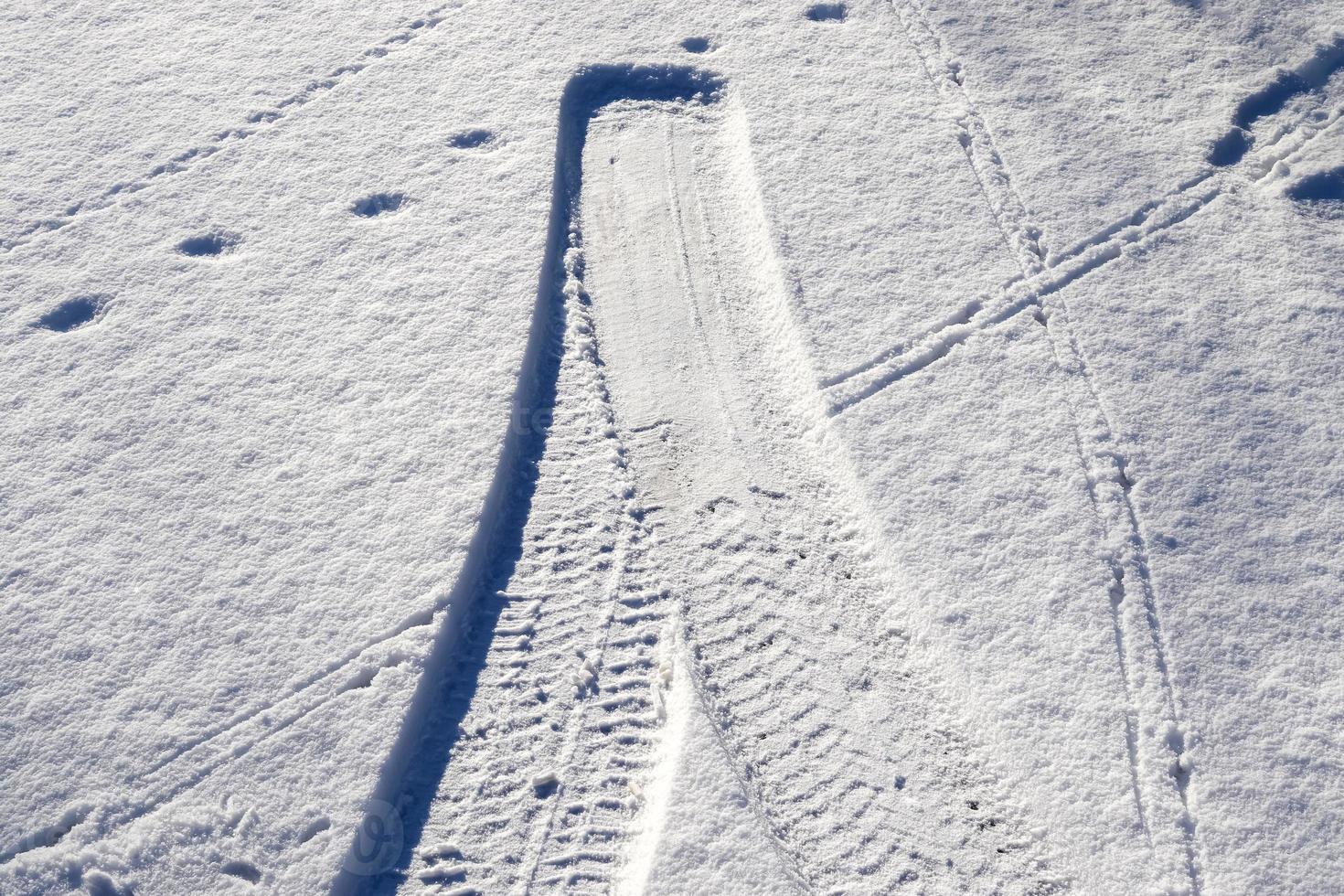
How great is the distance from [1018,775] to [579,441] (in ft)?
4.24

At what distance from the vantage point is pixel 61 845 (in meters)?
2.17

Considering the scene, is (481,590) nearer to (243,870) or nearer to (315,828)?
(315,828)

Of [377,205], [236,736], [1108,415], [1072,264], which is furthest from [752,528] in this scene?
[377,205]

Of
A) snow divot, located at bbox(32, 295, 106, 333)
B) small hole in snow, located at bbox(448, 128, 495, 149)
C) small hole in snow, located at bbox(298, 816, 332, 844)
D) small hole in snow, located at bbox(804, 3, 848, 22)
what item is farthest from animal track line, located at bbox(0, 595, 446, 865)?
small hole in snow, located at bbox(804, 3, 848, 22)

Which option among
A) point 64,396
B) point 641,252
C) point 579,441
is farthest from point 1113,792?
point 64,396

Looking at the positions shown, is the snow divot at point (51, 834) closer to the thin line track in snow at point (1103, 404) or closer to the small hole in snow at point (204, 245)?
the small hole in snow at point (204, 245)

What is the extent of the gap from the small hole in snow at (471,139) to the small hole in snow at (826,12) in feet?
3.68

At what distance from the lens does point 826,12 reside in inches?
129

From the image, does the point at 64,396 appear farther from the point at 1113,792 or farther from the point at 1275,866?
the point at 1275,866

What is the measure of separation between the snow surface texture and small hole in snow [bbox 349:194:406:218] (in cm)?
2

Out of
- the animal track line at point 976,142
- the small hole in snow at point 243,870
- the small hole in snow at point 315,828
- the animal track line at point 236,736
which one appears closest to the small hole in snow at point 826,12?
the animal track line at point 976,142

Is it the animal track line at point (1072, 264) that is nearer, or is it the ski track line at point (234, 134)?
the animal track line at point (1072, 264)

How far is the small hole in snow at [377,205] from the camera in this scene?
118 inches

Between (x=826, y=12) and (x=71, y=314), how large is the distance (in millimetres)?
2503
